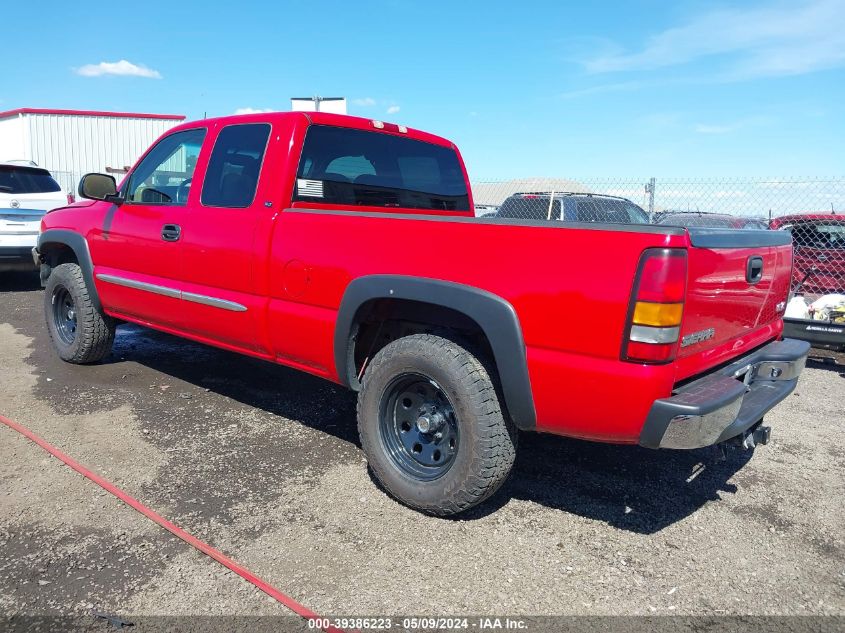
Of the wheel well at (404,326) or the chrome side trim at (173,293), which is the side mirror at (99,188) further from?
the wheel well at (404,326)

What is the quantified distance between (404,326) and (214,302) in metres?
1.24

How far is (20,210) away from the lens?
8.83 metres

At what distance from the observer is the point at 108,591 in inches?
94.0

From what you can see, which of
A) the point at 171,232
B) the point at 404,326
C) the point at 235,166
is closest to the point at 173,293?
the point at 171,232

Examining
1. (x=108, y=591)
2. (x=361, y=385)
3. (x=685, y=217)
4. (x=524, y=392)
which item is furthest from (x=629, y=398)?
(x=685, y=217)

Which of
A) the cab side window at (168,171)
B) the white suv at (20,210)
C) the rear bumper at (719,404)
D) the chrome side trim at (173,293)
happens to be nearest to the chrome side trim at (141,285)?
the chrome side trim at (173,293)

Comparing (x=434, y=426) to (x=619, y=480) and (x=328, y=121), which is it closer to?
(x=619, y=480)

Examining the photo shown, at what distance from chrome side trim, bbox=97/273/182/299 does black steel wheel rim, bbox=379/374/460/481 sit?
1.73 metres

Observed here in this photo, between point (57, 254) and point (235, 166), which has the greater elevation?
point (235, 166)

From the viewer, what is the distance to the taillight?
2.27 metres

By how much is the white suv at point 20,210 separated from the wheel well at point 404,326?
745 cm

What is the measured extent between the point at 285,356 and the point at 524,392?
154 cm

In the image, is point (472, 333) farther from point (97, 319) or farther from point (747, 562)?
point (97, 319)

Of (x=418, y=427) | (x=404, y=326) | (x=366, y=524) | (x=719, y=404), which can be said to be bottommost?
(x=366, y=524)
